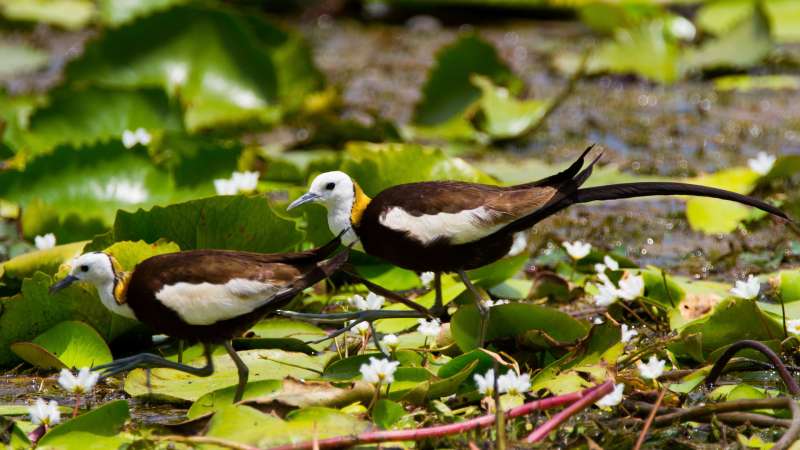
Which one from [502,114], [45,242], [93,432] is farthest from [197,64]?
[93,432]

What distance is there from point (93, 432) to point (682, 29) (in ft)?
21.8

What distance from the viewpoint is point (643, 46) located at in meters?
7.88

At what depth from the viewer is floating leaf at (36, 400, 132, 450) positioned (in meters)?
3.01

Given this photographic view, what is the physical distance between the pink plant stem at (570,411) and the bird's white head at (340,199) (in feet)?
3.00

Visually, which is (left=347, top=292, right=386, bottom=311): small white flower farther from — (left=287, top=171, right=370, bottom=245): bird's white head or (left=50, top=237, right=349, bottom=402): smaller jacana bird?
(left=50, top=237, right=349, bottom=402): smaller jacana bird

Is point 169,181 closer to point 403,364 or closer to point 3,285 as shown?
point 3,285

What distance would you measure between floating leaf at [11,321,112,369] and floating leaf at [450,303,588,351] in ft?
3.37

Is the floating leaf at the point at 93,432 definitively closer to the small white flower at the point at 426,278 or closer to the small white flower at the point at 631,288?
the small white flower at the point at 426,278

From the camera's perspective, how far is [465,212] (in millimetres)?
3533

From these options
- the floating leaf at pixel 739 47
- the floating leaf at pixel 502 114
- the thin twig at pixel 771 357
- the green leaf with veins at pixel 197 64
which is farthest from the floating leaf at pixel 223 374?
the floating leaf at pixel 739 47

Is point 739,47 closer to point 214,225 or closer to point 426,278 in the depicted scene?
point 426,278

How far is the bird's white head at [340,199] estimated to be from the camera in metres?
3.67

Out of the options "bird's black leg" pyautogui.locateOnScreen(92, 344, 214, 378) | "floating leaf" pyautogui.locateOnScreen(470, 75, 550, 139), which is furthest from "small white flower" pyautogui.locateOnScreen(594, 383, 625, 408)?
"floating leaf" pyautogui.locateOnScreen(470, 75, 550, 139)

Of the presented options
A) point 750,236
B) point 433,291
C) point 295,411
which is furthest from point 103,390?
point 750,236
